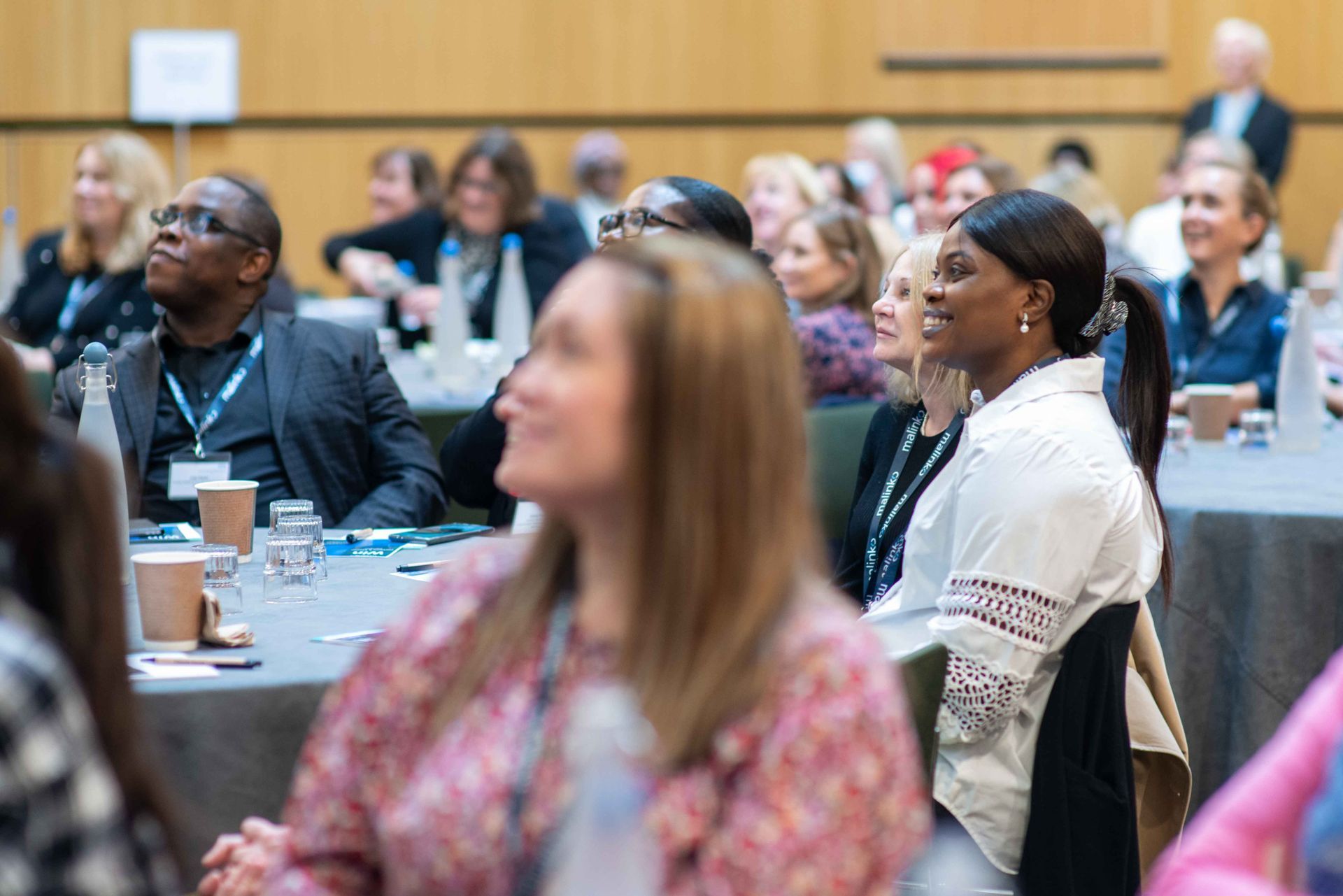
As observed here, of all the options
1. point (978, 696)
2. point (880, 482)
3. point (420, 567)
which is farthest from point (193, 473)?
point (978, 696)

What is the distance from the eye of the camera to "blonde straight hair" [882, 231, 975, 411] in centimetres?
267

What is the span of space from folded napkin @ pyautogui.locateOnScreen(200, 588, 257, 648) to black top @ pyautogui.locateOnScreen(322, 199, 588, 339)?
130 inches

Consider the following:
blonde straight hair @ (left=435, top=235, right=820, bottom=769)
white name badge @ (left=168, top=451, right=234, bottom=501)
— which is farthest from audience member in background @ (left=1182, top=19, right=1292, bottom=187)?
blonde straight hair @ (left=435, top=235, right=820, bottom=769)

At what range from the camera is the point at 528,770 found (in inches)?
46.7

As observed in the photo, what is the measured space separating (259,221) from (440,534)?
953 millimetres

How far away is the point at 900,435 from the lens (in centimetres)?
271

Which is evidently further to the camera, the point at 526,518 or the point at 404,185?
the point at 404,185

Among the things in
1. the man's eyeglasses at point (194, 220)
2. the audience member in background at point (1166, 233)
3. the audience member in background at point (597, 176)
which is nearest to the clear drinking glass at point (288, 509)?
the man's eyeglasses at point (194, 220)

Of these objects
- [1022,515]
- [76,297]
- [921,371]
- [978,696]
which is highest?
[76,297]

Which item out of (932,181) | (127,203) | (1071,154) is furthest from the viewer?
(1071,154)

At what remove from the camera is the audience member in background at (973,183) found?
5547 mm

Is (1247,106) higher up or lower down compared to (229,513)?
higher up

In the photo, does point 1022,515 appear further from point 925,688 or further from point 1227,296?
point 1227,296

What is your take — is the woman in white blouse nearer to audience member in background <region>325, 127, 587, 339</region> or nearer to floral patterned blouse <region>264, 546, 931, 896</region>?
floral patterned blouse <region>264, 546, 931, 896</region>
